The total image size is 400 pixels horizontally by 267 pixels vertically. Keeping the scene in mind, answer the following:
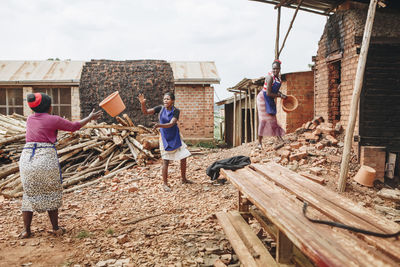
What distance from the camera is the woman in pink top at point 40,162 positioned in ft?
10.8

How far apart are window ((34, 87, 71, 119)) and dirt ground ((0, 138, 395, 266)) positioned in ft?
26.9

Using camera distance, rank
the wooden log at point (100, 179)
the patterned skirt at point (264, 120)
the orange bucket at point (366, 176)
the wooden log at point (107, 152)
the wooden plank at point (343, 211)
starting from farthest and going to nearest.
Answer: the wooden log at point (107, 152)
the patterned skirt at point (264, 120)
the wooden log at point (100, 179)
the orange bucket at point (366, 176)
the wooden plank at point (343, 211)

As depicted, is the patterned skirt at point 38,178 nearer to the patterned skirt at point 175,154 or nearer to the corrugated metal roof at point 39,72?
the patterned skirt at point 175,154

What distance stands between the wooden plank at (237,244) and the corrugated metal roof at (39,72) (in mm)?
11474

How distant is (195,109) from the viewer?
12.6m

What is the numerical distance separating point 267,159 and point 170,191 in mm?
2115

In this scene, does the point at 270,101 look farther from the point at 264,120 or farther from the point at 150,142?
the point at 150,142

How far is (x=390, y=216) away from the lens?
13.2 ft

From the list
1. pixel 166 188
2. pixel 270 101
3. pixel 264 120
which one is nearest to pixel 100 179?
pixel 166 188

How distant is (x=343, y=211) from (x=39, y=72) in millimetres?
14443

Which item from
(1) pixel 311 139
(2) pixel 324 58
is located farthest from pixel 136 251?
(2) pixel 324 58

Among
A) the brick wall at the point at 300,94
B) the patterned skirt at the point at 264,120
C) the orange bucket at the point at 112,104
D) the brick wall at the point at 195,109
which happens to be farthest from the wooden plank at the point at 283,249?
the brick wall at the point at 195,109

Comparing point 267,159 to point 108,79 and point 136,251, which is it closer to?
point 136,251

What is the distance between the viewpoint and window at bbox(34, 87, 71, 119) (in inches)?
513
